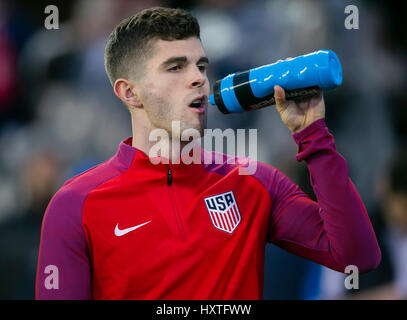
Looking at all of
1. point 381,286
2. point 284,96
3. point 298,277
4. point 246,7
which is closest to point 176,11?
point 284,96

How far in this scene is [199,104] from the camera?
2.21 metres

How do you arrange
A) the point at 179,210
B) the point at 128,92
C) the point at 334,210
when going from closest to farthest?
the point at 334,210 < the point at 179,210 < the point at 128,92

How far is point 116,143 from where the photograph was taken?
4.68 metres

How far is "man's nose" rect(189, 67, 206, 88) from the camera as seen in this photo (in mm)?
2170

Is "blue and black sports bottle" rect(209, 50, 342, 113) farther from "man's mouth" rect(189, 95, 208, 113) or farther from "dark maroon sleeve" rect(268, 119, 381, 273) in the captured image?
"dark maroon sleeve" rect(268, 119, 381, 273)

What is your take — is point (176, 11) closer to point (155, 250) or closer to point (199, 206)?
point (199, 206)

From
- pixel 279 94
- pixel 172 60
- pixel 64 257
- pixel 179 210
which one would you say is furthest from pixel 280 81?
pixel 64 257

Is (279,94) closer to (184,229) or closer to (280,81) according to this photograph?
(280,81)

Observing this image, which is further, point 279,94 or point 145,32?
point 145,32

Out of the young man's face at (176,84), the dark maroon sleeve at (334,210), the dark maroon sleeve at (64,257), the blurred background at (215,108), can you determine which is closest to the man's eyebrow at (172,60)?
the young man's face at (176,84)

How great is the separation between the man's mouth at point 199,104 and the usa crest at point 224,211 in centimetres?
34

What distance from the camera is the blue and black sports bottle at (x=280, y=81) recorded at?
1909 millimetres
